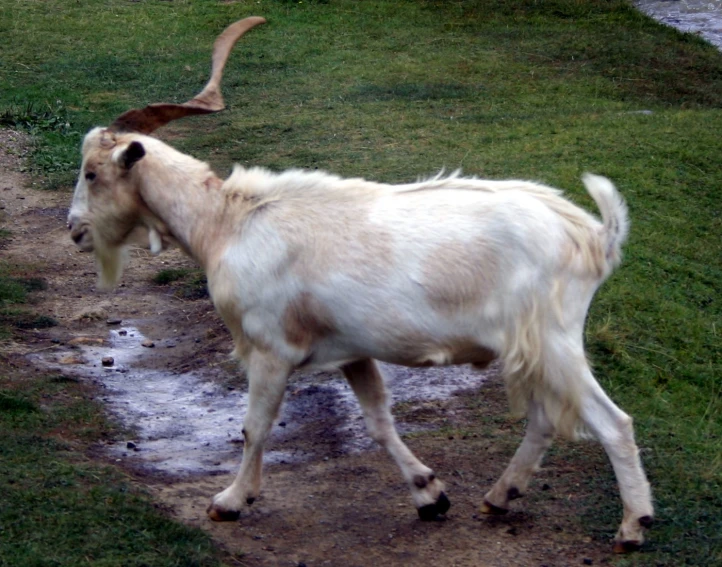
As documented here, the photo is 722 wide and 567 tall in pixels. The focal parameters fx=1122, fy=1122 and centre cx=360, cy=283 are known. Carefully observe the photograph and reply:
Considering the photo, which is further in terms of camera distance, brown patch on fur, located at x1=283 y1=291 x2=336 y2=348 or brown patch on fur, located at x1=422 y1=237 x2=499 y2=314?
brown patch on fur, located at x1=283 y1=291 x2=336 y2=348

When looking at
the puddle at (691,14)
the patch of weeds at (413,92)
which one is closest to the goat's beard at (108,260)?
the patch of weeds at (413,92)

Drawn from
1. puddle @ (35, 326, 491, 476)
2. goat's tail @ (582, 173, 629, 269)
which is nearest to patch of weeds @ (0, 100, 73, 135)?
puddle @ (35, 326, 491, 476)

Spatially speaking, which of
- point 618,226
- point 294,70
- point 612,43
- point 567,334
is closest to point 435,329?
point 567,334

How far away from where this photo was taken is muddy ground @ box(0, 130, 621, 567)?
13.7 ft

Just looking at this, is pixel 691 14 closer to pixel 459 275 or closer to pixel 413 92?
pixel 413 92

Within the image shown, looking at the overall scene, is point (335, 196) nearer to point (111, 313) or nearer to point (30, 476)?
point (30, 476)

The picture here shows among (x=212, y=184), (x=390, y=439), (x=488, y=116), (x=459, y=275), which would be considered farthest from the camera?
(x=488, y=116)

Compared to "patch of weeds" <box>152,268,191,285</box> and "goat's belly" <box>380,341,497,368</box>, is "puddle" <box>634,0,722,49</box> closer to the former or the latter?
"patch of weeds" <box>152,268,191,285</box>

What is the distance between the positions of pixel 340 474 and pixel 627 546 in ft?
4.23

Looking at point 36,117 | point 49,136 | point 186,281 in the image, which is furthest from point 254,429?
point 36,117

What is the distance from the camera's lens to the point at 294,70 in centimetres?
1248

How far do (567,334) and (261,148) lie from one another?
242 inches

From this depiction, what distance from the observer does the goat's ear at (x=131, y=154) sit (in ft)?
14.6

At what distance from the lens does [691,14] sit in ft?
52.0
